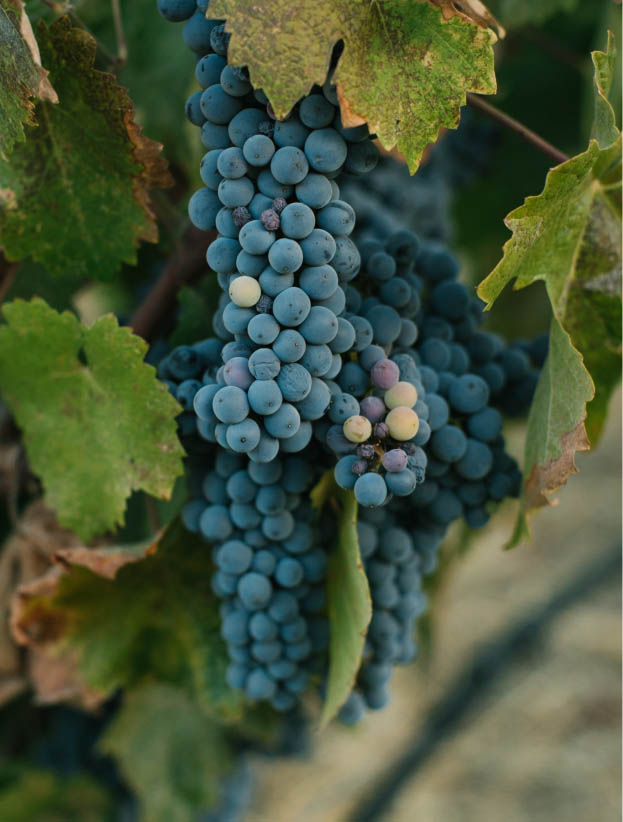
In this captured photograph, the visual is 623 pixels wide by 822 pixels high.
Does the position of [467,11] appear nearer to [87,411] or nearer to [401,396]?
[401,396]

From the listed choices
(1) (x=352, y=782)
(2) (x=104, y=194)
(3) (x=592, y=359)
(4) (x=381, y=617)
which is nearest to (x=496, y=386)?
(3) (x=592, y=359)

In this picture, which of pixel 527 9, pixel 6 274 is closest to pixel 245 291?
pixel 6 274

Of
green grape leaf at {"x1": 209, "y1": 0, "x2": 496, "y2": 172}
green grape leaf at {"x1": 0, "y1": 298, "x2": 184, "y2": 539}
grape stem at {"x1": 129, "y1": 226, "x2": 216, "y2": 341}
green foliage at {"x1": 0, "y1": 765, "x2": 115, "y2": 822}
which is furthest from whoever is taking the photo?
green foliage at {"x1": 0, "y1": 765, "x2": 115, "y2": 822}

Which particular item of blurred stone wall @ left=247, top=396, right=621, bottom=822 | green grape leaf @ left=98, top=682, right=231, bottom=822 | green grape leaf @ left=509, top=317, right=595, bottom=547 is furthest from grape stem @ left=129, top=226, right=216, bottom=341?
blurred stone wall @ left=247, top=396, right=621, bottom=822

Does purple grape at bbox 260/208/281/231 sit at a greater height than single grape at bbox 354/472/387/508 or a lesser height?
greater

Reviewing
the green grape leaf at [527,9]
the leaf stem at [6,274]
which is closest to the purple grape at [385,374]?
the leaf stem at [6,274]

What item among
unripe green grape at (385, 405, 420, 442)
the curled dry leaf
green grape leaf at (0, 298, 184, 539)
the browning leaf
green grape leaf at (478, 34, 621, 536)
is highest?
the browning leaf

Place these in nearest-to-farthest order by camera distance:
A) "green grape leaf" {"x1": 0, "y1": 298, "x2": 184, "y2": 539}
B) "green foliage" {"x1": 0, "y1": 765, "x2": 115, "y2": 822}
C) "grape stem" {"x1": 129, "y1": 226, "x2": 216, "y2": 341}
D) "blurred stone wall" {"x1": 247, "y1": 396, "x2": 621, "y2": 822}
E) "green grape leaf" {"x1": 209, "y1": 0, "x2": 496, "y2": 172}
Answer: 1. "green grape leaf" {"x1": 209, "y1": 0, "x2": 496, "y2": 172}
2. "green grape leaf" {"x1": 0, "y1": 298, "x2": 184, "y2": 539}
3. "grape stem" {"x1": 129, "y1": 226, "x2": 216, "y2": 341}
4. "green foliage" {"x1": 0, "y1": 765, "x2": 115, "y2": 822}
5. "blurred stone wall" {"x1": 247, "y1": 396, "x2": 621, "y2": 822}

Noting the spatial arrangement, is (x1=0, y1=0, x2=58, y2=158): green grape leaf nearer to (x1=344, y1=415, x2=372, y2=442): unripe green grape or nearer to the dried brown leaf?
(x1=344, y1=415, x2=372, y2=442): unripe green grape
